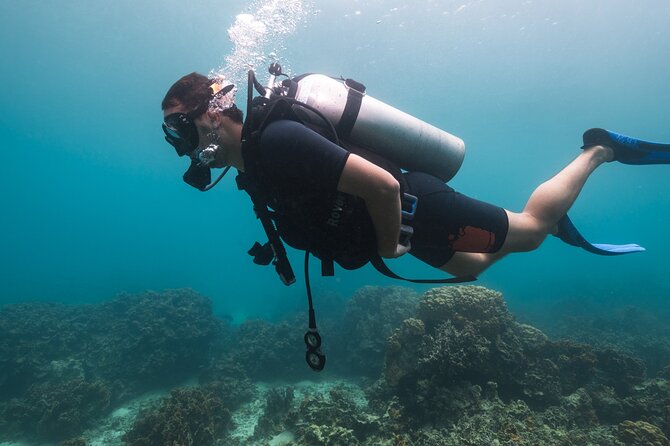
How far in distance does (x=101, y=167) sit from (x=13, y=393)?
170823 mm

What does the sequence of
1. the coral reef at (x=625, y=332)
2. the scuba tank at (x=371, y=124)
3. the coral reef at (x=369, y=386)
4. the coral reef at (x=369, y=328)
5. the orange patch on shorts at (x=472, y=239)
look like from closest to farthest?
the scuba tank at (x=371, y=124), the orange patch on shorts at (x=472, y=239), the coral reef at (x=369, y=386), the coral reef at (x=369, y=328), the coral reef at (x=625, y=332)

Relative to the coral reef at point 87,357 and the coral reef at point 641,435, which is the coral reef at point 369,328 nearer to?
the coral reef at point 87,357

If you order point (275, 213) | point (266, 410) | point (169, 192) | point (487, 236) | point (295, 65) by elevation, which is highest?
point (169, 192)

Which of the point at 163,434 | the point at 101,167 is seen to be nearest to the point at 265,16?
the point at 163,434

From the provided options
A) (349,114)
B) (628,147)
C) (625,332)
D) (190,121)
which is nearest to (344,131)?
(349,114)

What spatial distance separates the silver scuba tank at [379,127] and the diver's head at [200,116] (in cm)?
66

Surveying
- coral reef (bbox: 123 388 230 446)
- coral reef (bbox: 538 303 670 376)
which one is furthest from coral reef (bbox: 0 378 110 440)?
coral reef (bbox: 538 303 670 376)

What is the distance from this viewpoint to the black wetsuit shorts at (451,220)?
9.50ft

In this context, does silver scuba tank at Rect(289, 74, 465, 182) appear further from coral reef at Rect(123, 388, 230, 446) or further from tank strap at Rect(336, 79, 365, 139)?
coral reef at Rect(123, 388, 230, 446)

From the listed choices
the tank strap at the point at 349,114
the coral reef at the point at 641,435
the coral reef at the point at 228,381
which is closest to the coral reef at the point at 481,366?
the coral reef at the point at 641,435

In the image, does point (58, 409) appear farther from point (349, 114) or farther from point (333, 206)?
point (349, 114)

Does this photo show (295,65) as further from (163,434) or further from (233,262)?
(233,262)

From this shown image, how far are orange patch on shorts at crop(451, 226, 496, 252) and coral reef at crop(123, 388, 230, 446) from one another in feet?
27.5

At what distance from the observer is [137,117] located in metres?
90.3
